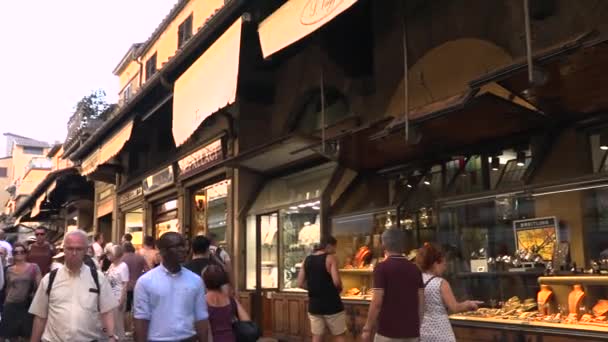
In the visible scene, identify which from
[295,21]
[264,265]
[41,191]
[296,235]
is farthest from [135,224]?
[295,21]

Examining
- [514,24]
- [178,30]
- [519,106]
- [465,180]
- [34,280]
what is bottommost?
[34,280]

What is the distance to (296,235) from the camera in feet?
38.9


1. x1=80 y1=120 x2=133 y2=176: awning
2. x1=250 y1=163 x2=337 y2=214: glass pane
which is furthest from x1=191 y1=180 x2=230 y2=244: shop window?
x1=80 y1=120 x2=133 y2=176: awning

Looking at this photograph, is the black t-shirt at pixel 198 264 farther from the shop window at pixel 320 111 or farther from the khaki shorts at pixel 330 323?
the shop window at pixel 320 111

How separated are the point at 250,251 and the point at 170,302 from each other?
925 centimetres

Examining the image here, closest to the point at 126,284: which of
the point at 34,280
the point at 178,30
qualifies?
the point at 34,280

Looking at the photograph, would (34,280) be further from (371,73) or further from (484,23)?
(484,23)

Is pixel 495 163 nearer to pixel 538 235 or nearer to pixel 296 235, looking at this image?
pixel 538 235

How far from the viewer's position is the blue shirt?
4387mm

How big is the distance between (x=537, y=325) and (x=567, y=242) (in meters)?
0.97

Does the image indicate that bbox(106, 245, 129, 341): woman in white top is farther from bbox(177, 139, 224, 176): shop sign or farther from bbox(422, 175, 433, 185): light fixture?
bbox(422, 175, 433, 185): light fixture

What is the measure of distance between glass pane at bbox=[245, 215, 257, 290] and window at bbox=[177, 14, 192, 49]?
7.11 metres

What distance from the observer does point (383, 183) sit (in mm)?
10242

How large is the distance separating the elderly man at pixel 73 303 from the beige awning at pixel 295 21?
12.5ft
